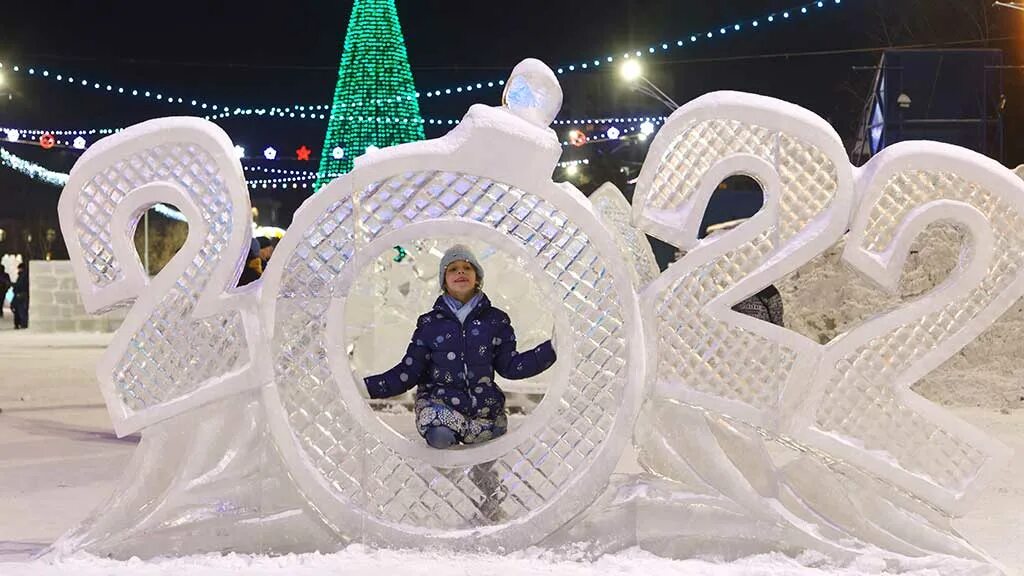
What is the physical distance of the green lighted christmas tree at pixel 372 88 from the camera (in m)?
16.1

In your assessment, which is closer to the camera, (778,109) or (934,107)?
(778,109)

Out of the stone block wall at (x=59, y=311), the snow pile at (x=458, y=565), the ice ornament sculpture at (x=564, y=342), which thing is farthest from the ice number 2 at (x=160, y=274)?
the stone block wall at (x=59, y=311)

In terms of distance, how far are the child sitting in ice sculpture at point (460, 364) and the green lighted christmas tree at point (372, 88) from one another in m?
11.9

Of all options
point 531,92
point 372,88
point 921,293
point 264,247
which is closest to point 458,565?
point 531,92

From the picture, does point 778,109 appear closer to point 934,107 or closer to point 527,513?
point 527,513

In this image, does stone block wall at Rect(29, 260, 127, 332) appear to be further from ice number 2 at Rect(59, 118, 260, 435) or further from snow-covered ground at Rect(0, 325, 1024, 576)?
ice number 2 at Rect(59, 118, 260, 435)

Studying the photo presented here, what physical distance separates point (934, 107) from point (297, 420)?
45.3 feet

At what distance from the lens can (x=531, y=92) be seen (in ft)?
13.6

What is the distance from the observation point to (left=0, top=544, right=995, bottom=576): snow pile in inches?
A: 148

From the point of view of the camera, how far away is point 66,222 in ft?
13.7

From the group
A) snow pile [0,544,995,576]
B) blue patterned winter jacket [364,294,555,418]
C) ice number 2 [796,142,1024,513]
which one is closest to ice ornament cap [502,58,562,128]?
blue patterned winter jacket [364,294,555,418]

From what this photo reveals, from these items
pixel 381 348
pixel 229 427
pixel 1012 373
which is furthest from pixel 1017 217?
pixel 1012 373

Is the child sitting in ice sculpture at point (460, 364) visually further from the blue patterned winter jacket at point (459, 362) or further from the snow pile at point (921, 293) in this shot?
the snow pile at point (921, 293)

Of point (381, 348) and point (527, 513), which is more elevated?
point (527, 513)
